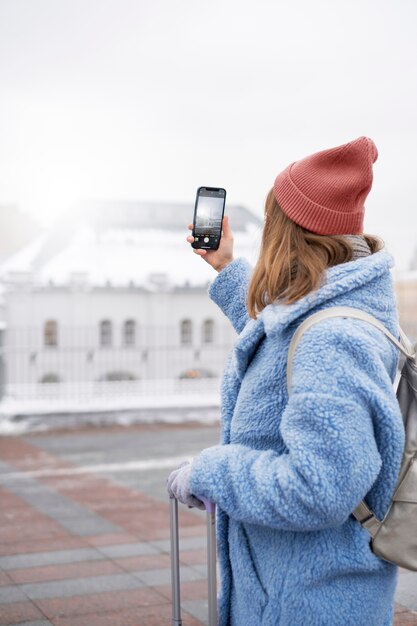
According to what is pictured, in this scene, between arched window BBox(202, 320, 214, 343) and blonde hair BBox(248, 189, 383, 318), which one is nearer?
blonde hair BBox(248, 189, 383, 318)

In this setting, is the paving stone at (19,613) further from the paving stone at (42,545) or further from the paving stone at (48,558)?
the paving stone at (42,545)

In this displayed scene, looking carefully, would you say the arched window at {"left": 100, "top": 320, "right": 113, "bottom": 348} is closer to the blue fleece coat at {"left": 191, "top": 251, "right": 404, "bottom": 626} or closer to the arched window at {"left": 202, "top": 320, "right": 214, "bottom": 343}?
the arched window at {"left": 202, "top": 320, "right": 214, "bottom": 343}

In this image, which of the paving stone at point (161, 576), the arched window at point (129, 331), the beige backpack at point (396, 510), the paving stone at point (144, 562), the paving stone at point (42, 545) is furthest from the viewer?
the arched window at point (129, 331)

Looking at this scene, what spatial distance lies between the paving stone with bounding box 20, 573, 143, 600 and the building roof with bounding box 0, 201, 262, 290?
5211 cm

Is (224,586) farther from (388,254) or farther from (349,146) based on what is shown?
(349,146)

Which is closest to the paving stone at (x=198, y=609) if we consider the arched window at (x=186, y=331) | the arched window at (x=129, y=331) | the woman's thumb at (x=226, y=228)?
the woman's thumb at (x=226, y=228)

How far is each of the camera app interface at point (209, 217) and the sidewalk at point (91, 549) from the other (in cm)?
221

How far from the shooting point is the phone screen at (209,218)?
212 cm

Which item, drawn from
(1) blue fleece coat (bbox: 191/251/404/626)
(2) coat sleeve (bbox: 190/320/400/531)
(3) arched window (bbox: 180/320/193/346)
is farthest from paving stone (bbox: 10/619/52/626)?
(3) arched window (bbox: 180/320/193/346)

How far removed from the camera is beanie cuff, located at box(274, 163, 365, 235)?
1682mm

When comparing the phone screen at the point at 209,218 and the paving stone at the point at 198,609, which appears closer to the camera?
the phone screen at the point at 209,218

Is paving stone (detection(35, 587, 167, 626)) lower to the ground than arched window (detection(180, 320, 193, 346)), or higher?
higher

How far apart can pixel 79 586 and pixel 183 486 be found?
2.89 m

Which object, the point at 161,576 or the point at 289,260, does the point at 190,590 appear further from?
the point at 289,260
